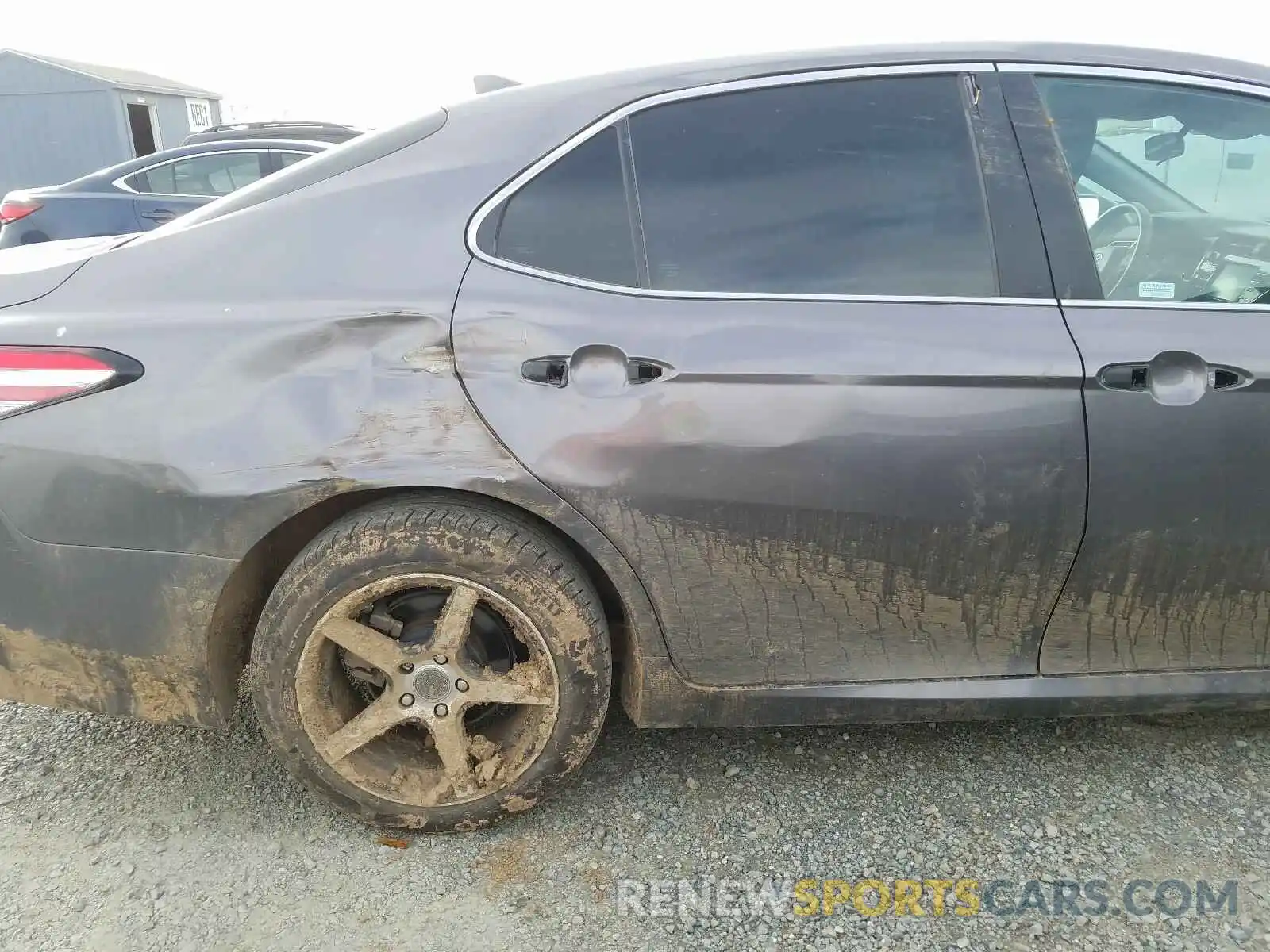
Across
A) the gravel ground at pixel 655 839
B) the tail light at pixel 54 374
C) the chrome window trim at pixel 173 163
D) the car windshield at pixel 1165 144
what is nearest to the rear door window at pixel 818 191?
the car windshield at pixel 1165 144

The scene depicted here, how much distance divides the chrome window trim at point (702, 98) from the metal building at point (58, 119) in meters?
19.7

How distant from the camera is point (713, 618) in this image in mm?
1924

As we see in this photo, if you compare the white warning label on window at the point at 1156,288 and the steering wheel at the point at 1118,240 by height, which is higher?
the steering wheel at the point at 1118,240

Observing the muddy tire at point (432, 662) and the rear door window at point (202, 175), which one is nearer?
the muddy tire at point (432, 662)

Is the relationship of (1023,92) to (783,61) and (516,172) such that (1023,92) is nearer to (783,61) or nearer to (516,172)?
(783,61)

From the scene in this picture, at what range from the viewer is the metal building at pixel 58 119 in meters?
17.8

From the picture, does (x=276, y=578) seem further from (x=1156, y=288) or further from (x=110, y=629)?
(x=1156, y=288)

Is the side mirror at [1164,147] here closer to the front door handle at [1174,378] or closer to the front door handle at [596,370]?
the front door handle at [1174,378]

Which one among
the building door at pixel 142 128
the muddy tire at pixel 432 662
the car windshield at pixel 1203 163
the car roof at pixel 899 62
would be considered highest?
the building door at pixel 142 128

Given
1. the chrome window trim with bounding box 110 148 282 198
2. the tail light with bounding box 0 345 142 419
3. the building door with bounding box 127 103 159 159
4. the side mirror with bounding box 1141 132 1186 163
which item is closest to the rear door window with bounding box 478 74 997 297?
the side mirror with bounding box 1141 132 1186 163

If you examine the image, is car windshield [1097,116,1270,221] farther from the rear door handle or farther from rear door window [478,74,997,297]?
the rear door handle

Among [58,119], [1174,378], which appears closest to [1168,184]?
[1174,378]

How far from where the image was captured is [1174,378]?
5.94 ft

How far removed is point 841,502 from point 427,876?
1.24 metres
